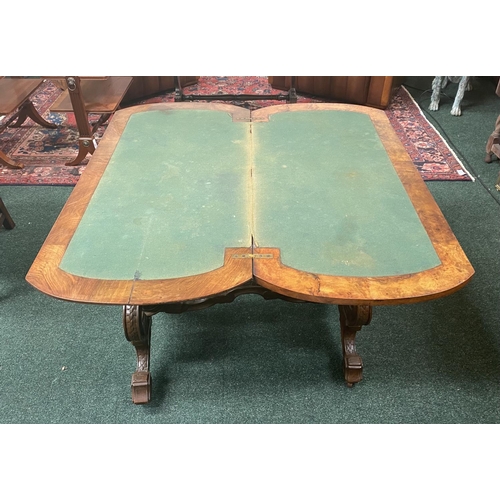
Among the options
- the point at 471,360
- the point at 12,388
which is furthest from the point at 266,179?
the point at 12,388

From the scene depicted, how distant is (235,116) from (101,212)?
2.88ft

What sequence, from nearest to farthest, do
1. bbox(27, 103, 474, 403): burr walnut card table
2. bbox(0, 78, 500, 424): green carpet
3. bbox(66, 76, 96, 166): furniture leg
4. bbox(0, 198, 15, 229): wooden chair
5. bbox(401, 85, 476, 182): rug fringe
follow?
bbox(27, 103, 474, 403): burr walnut card table → bbox(0, 78, 500, 424): green carpet → bbox(0, 198, 15, 229): wooden chair → bbox(66, 76, 96, 166): furniture leg → bbox(401, 85, 476, 182): rug fringe

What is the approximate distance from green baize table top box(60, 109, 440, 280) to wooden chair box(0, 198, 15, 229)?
98cm

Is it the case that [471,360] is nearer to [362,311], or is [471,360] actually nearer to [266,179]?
[362,311]

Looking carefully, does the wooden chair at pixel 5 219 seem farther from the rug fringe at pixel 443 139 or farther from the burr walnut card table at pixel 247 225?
the rug fringe at pixel 443 139

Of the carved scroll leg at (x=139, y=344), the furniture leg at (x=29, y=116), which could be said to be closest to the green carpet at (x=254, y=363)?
the carved scroll leg at (x=139, y=344)

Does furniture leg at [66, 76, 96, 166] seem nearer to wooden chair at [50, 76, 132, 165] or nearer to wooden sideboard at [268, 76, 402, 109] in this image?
wooden chair at [50, 76, 132, 165]

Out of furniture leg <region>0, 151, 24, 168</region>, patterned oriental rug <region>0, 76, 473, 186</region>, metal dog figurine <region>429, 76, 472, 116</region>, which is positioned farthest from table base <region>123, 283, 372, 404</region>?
metal dog figurine <region>429, 76, 472, 116</region>

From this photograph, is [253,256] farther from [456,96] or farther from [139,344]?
[456,96]

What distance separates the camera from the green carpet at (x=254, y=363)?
5.25 ft

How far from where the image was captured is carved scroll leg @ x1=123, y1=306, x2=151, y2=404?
1.50m

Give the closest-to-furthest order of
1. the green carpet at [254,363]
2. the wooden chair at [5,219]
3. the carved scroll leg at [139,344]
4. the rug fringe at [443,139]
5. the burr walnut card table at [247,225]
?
the burr walnut card table at [247,225] → the carved scroll leg at [139,344] → the green carpet at [254,363] → the wooden chair at [5,219] → the rug fringe at [443,139]

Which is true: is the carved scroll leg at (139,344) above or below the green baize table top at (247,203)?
below

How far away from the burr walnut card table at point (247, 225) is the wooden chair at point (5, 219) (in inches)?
36.3
